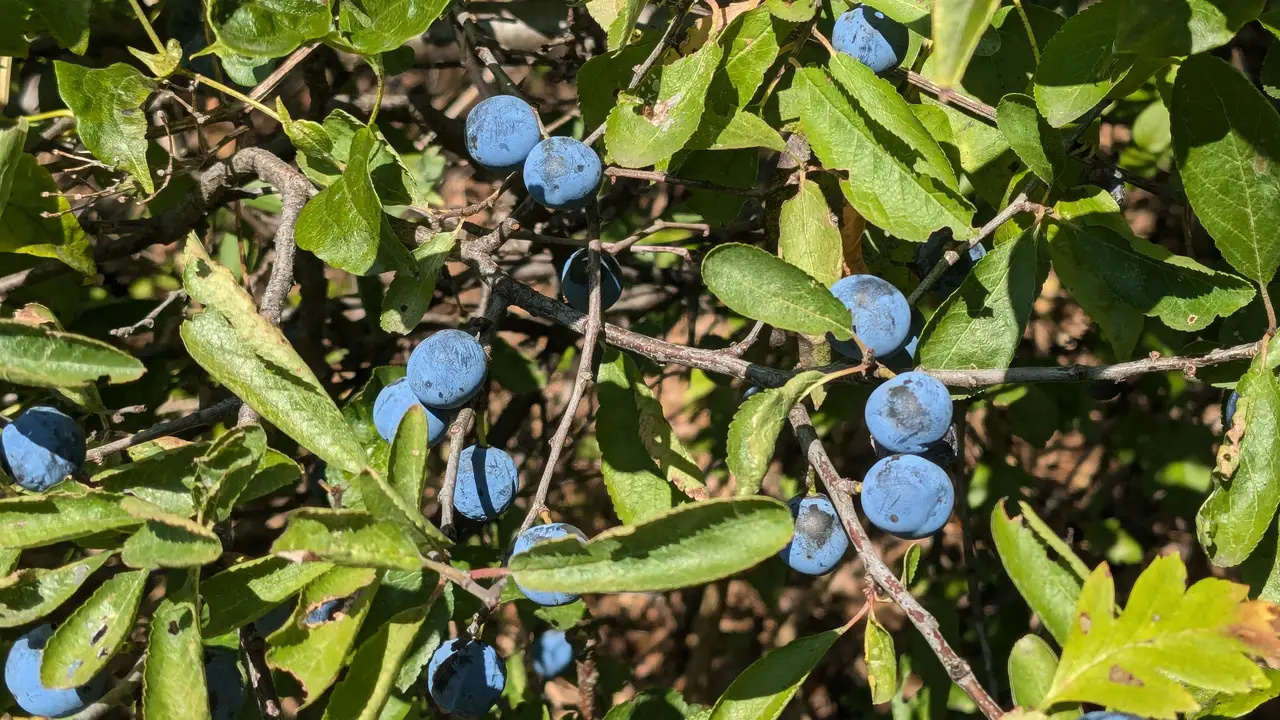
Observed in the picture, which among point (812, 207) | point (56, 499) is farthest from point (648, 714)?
point (56, 499)

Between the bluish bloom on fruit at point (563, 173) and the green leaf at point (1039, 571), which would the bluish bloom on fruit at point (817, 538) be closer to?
the green leaf at point (1039, 571)

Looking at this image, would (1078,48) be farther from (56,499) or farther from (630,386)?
(56,499)

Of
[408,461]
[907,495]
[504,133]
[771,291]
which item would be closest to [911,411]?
[907,495]

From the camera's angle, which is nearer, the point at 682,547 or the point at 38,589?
the point at 682,547

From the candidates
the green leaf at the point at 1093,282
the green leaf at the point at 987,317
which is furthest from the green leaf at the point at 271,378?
the green leaf at the point at 1093,282

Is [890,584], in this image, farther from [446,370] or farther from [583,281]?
[583,281]
